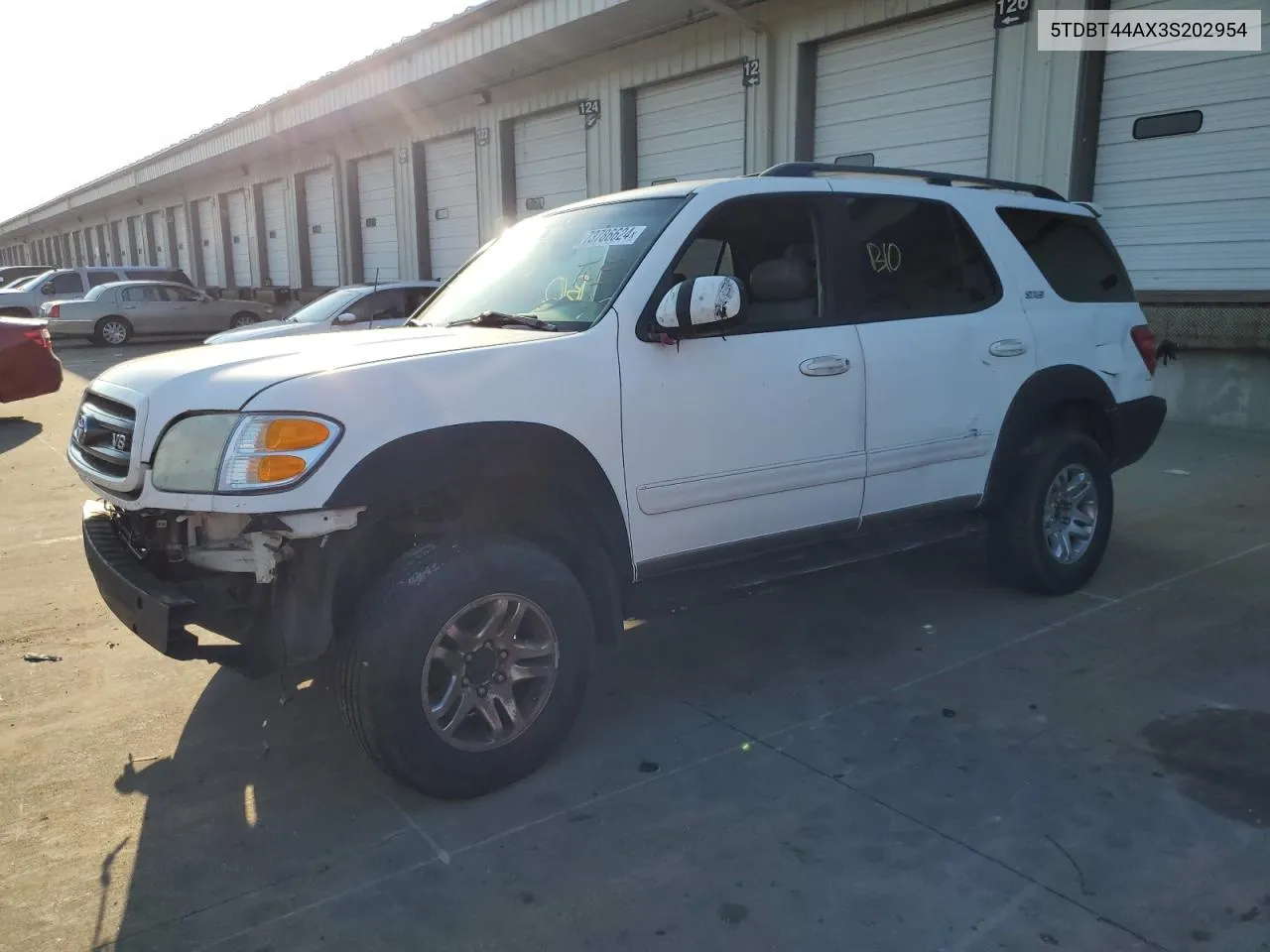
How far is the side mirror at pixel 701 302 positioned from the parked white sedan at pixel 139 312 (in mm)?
21490

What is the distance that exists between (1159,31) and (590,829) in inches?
387

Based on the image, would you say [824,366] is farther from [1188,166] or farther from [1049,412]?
[1188,166]

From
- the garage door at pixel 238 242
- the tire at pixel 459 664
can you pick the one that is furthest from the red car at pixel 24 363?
the garage door at pixel 238 242

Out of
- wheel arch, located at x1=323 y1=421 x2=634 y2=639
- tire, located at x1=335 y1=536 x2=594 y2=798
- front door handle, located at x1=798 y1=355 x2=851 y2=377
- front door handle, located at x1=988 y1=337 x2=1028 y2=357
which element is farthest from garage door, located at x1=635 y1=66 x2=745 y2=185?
tire, located at x1=335 y1=536 x2=594 y2=798

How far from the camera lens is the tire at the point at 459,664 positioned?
296 cm

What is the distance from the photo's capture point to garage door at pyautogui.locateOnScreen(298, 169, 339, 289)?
79.0 feet

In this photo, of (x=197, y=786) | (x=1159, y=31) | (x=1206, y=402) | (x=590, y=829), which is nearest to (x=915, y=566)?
(x=590, y=829)

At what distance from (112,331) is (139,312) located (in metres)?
0.70

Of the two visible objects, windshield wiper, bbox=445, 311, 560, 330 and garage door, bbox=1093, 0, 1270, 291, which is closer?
windshield wiper, bbox=445, 311, 560, 330

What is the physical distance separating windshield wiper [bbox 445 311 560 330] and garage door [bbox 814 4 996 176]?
28.0 ft

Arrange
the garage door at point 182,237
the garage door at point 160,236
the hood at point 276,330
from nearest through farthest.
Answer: the hood at point 276,330 → the garage door at point 182,237 → the garage door at point 160,236

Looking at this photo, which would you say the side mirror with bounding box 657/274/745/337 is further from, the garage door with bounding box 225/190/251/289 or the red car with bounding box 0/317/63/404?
the garage door with bounding box 225/190/251/289

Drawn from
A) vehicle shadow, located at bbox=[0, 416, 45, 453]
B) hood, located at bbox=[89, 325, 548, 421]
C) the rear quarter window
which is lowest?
vehicle shadow, located at bbox=[0, 416, 45, 453]

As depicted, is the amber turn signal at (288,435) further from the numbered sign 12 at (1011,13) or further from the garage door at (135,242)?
the garage door at (135,242)
